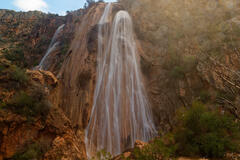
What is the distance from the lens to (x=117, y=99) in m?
12.1

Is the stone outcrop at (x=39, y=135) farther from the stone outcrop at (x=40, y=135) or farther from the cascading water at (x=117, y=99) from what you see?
the cascading water at (x=117, y=99)

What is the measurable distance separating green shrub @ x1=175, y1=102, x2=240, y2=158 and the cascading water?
467 cm

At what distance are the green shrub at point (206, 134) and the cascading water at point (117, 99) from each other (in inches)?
184

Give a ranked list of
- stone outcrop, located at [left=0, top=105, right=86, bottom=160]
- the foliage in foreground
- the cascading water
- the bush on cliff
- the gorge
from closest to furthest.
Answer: the foliage in foreground < the gorge < stone outcrop, located at [left=0, top=105, right=86, bottom=160] < the bush on cliff < the cascading water

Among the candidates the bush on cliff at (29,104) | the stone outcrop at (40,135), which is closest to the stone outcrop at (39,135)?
the stone outcrop at (40,135)

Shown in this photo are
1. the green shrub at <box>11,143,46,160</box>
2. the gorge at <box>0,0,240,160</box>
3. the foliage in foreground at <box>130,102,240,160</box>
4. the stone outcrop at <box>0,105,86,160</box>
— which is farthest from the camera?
the stone outcrop at <box>0,105,86,160</box>

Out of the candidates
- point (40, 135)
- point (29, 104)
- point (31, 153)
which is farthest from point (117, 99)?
point (31, 153)

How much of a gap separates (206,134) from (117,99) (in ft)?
23.7

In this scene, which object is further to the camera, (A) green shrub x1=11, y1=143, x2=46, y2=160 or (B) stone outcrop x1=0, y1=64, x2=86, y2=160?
(B) stone outcrop x1=0, y1=64, x2=86, y2=160

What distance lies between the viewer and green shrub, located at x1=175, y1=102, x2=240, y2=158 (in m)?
5.67

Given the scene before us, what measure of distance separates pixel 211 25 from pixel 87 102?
1317 cm

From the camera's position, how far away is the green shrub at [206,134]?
223 inches

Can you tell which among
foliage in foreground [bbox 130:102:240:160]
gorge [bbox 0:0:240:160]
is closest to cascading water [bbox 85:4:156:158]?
gorge [bbox 0:0:240:160]

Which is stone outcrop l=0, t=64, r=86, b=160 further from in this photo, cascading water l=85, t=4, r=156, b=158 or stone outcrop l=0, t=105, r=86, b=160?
cascading water l=85, t=4, r=156, b=158
